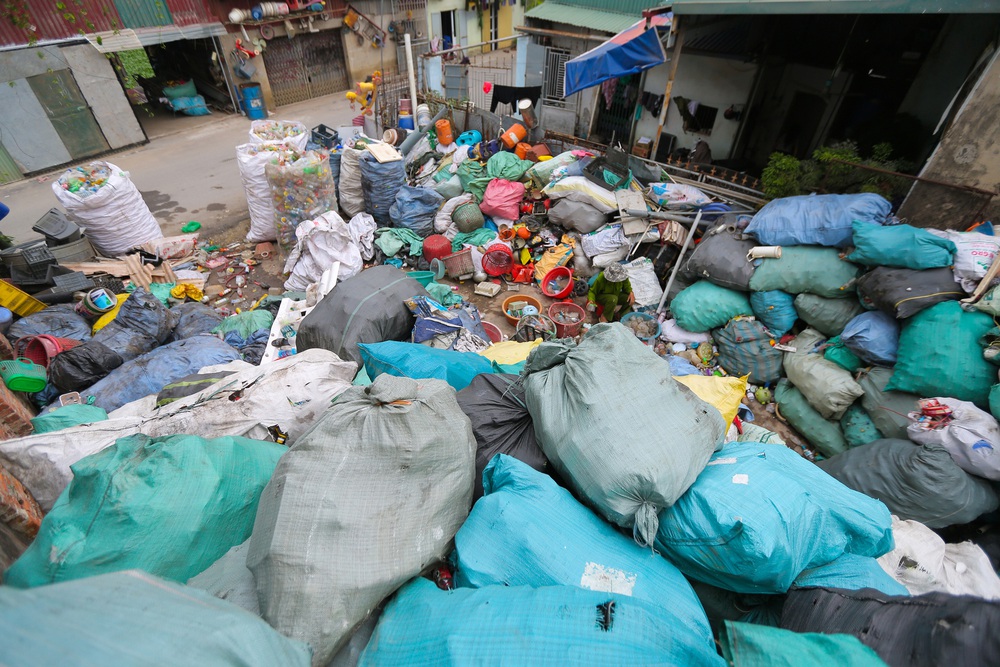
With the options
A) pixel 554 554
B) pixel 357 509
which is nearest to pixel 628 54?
pixel 554 554

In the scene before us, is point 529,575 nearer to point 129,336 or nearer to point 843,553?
point 843,553

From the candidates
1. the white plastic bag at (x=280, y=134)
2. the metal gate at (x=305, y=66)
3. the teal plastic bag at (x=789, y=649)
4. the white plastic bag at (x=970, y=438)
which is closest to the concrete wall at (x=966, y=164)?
the white plastic bag at (x=970, y=438)

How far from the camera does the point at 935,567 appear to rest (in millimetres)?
1963

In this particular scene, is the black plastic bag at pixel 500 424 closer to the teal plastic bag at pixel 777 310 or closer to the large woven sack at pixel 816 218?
the teal plastic bag at pixel 777 310

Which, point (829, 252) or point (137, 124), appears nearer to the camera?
point (829, 252)

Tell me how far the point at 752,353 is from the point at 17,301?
667 centimetres

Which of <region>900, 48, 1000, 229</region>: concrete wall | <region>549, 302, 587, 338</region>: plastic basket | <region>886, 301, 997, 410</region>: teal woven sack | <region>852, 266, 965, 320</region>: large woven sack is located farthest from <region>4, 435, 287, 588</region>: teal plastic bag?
<region>900, 48, 1000, 229</region>: concrete wall

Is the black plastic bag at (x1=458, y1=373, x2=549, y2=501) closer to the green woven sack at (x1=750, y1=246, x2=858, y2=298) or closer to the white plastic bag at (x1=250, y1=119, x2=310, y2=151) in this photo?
the green woven sack at (x1=750, y1=246, x2=858, y2=298)

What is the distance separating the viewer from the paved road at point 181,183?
22.0 feet

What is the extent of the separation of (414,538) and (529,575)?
40cm

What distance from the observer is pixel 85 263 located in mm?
5105

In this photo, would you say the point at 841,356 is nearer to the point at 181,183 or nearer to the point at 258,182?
the point at 258,182

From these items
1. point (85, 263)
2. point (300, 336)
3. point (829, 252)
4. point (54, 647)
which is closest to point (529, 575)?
point (54, 647)

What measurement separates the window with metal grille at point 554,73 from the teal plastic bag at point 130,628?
829cm
